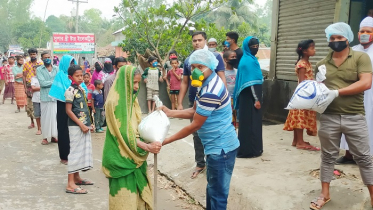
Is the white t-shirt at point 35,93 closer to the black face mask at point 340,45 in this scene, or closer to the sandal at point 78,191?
the sandal at point 78,191

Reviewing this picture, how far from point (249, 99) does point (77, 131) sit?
240 centimetres

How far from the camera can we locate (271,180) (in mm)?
5125

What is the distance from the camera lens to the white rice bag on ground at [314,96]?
3881 millimetres

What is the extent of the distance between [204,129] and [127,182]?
823 millimetres

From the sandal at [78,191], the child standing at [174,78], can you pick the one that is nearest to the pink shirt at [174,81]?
the child standing at [174,78]

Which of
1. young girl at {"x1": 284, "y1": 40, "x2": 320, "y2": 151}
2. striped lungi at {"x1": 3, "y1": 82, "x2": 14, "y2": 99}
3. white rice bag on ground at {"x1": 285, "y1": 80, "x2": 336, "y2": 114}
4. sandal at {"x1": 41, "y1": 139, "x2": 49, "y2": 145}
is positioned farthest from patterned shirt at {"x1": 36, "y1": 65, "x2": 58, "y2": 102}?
striped lungi at {"x1": 3, "y1": 82, "x2": 14, "y2": 99}

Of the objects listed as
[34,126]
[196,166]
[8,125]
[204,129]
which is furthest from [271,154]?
[8,125]

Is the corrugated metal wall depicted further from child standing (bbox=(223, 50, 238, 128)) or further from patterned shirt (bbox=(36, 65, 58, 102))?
patterned shirt (bbox=(36, 65, 58, 102))

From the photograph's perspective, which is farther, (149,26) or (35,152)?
(149,26)

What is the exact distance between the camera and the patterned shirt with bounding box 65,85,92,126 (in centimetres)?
542

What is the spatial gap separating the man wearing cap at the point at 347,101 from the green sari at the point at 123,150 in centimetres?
182

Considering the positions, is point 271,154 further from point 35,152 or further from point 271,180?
point 35,152

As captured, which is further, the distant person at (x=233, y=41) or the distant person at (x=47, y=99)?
the distant person at (x=47, y=99)

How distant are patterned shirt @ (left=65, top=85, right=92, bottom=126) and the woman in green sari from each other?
1787 millimetres
